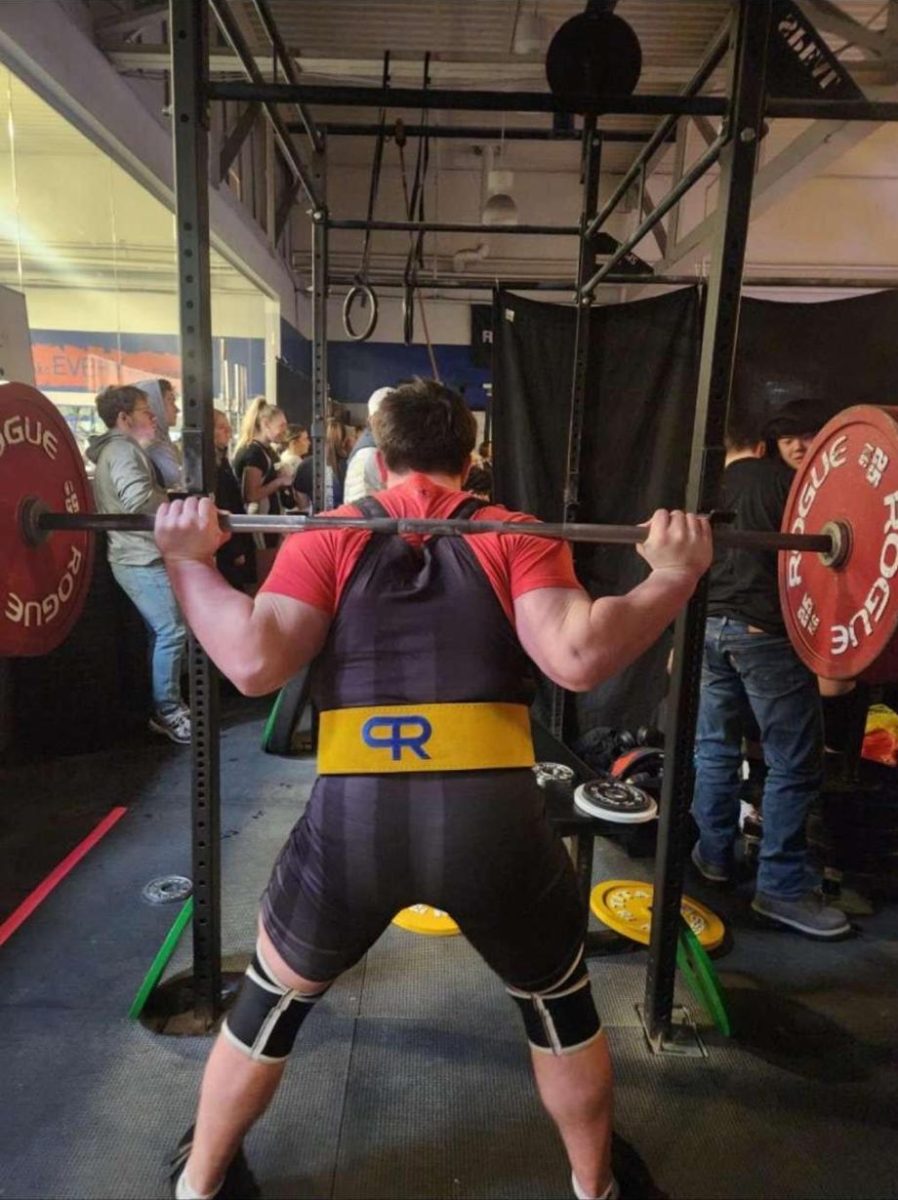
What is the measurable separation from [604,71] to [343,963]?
1.72m

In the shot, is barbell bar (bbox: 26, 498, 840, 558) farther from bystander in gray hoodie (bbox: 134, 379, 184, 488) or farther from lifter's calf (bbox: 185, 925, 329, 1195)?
bystander in gray hoodie (bbox: 134, 379, 184, 488)

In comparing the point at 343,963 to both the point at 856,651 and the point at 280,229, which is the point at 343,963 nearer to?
the point at 856,651

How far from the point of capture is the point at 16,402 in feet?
4.53

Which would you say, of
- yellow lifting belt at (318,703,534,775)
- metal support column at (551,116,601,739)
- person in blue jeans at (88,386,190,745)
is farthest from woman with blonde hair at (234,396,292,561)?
yellow lifting belt at (318,703,534,775)

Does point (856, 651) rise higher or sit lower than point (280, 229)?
lower

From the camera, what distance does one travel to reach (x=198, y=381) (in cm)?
154

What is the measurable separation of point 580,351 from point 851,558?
1.72 m

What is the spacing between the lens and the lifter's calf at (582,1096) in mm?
1180

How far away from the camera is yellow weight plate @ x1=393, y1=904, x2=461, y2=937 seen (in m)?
2.12

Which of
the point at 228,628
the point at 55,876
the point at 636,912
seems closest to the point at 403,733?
the point at 228,628

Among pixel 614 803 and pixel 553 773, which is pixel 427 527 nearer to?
pixel 614 803

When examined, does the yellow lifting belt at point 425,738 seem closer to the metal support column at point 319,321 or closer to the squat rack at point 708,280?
the squat rack at point 708,280

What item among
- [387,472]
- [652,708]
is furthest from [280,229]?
[387,472]

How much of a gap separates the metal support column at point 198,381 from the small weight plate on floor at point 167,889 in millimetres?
586
